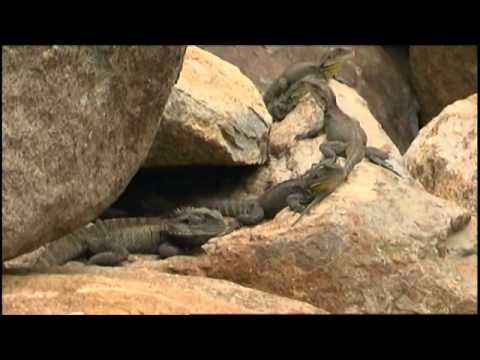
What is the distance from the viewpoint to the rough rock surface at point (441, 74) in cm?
1304

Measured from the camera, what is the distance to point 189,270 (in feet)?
25.4

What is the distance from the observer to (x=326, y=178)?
867 cm

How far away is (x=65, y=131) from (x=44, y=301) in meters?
0.90

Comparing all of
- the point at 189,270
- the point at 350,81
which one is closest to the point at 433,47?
the point at 350,81

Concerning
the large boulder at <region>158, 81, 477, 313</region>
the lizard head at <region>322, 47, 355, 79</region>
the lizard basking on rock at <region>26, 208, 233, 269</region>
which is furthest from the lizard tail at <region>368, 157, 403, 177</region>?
the lizard head at <region>322, 47, 355, 79</region>

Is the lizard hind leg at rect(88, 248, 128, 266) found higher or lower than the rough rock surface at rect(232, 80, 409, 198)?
lower

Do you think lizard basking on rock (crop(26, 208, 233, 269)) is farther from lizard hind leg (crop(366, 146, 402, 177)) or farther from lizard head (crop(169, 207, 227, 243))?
lizard hind leg (crop(366, 146, 402, 177))

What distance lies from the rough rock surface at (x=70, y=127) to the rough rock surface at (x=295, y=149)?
11.6 feet

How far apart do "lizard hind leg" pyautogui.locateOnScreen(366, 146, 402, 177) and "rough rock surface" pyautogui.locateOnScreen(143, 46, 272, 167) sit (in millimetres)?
944

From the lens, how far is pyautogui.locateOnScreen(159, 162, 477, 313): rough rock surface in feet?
24.0

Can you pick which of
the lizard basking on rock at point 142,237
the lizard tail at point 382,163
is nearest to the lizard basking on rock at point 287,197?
the lizard basking on rock at point 142,237

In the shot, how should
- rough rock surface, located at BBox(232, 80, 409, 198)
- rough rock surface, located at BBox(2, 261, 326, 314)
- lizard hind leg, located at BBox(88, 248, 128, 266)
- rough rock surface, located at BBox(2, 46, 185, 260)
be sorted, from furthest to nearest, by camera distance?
rough rock surface, located at BBox(232, 80, 409, 198), lizard hind leg, located at BBox(88, 248, 128, 266), rough rock surface, located at BBox(2, 46, 185, 260), rough rock surface, located at BBox(2, 261, 326, 314)

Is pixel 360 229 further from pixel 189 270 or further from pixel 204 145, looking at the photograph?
pixel 204 145

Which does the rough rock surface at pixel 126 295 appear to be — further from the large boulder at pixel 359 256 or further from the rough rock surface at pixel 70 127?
the large boulder at pixel 359 256
